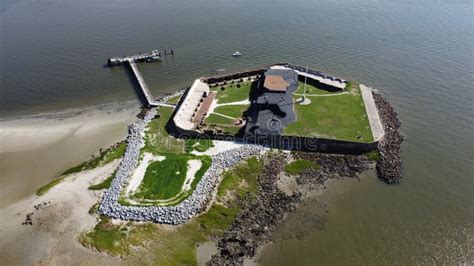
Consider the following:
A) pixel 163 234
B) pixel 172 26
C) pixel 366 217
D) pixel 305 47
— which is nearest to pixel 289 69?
pixel 305 47

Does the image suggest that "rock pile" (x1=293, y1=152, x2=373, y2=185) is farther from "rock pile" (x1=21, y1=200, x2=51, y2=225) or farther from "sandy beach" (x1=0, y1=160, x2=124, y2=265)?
"rock pile" (x1=21, y1=200, x2=51, y2=225)

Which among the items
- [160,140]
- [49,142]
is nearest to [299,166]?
[160,140]

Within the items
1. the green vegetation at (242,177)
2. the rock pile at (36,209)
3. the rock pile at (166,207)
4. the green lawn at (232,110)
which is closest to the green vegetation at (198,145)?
the rock pile at (166,207)

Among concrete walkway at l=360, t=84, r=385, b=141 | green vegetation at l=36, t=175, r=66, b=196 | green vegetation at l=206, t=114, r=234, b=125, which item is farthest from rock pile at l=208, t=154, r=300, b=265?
green vegetation at l=36, t=175, r=66, b=196

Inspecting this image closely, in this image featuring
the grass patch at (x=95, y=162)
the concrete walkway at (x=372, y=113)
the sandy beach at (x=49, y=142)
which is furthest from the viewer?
the concrete walkway at (x=372, y=113)

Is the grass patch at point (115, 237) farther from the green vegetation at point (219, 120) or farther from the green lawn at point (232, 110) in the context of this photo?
the green lawn at point (232, 110)

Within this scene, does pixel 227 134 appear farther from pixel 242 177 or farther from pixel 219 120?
pixel 242 177

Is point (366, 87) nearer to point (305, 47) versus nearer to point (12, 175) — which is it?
point (305, 47)
